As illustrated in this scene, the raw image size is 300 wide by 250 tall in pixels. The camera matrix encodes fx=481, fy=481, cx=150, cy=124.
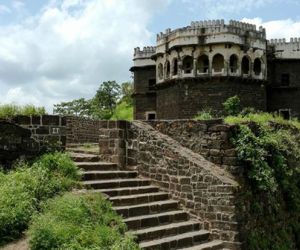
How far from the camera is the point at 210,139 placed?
31.3ft

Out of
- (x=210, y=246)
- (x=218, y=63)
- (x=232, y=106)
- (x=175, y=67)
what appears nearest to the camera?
(x=210, y=246)

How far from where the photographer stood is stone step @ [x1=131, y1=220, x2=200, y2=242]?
7504mm

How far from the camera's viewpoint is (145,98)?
3266 centimetres

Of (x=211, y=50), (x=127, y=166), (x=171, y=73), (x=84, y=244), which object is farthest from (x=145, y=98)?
(x=84, y=244)

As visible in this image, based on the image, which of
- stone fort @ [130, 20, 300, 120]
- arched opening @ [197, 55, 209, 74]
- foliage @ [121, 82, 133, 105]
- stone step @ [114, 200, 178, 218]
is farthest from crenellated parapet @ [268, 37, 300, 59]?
stone step @ [114, 200, 178, 218]

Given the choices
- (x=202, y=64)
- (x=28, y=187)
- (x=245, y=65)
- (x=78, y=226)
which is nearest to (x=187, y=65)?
(x=202, y=64)

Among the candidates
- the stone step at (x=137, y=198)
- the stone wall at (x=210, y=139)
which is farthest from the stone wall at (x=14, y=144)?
the stone wall at (x=210, y=139)

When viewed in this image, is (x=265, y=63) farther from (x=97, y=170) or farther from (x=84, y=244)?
(x=84, y=244)

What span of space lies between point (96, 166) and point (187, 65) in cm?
1928

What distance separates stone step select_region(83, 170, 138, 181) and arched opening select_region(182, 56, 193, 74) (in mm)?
18381

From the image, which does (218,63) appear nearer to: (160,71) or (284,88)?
(160,71)

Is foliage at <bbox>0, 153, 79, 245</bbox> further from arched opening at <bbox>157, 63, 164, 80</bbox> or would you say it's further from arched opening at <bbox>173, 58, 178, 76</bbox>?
arched opening at <bbox>157, 63, 164, 80</bbox>

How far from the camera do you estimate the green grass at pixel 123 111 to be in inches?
1505

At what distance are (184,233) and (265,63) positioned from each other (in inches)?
862
